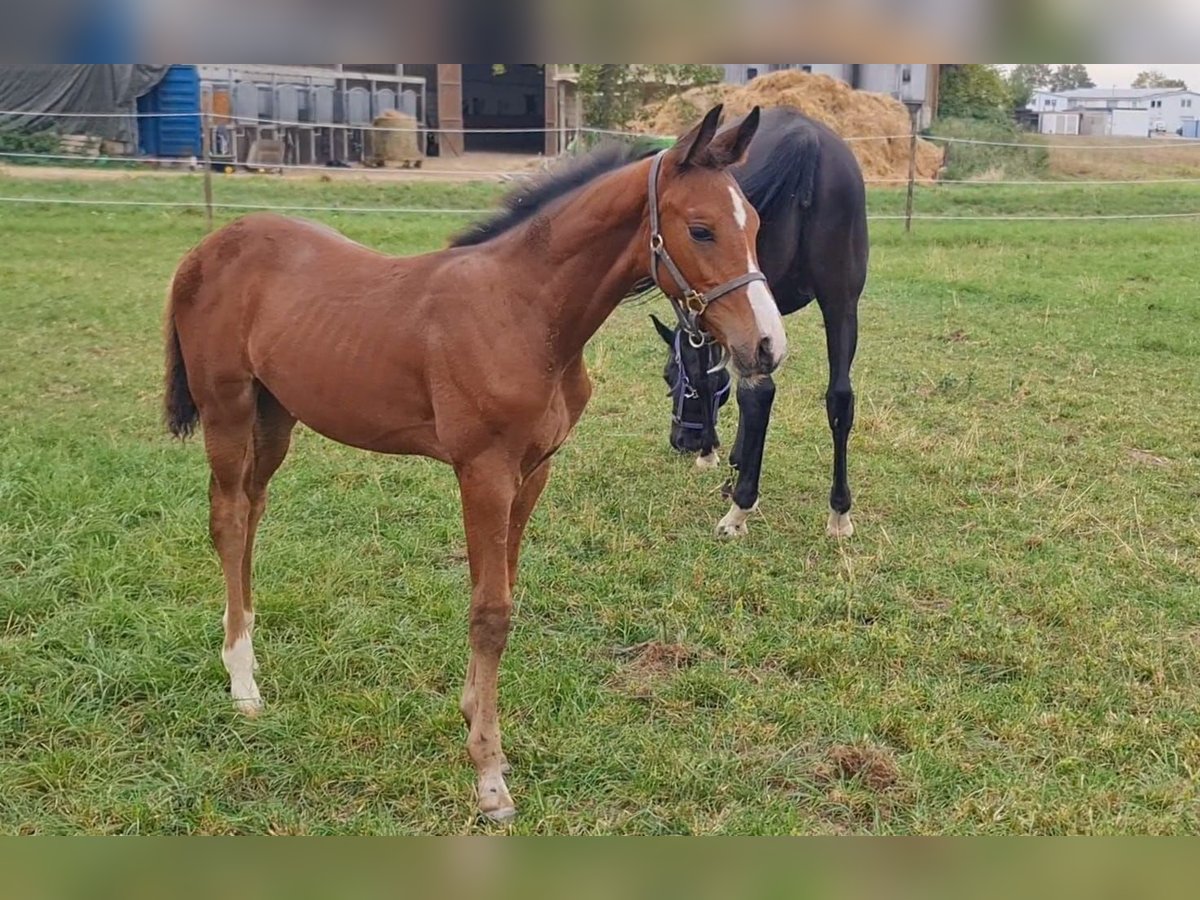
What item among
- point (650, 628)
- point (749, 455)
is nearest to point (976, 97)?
point (749, 455)

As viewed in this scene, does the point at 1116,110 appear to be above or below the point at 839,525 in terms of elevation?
above

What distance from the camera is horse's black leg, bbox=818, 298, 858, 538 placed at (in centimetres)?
481

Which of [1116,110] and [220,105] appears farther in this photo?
[1116,110]

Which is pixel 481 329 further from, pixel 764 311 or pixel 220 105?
pixel 220 105

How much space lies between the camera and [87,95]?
20000mm

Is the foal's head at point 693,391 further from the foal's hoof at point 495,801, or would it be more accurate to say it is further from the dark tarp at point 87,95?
the dark tarp at point 87,95

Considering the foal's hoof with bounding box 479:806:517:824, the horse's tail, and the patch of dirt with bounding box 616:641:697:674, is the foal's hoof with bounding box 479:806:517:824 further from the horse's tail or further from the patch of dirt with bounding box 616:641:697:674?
the horse's tail

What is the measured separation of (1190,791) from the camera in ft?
9.15

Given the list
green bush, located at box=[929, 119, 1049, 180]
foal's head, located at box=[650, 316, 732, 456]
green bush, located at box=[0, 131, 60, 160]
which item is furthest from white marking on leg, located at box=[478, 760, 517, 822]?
green bush, located at box=[929, 119, 1049, 180]

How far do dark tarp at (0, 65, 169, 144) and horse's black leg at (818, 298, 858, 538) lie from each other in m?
18.6

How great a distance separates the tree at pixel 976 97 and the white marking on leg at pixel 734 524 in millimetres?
Answer: 24151

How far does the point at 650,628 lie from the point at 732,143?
76.7 inches

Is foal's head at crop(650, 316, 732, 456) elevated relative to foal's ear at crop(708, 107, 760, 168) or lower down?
lower down

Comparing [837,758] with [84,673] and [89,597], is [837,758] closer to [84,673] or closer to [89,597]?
[84,673]
